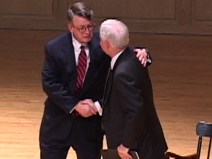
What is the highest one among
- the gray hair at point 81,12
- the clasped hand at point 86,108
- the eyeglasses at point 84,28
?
the gray hair at point 81,12

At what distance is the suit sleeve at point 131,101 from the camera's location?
3.48 m

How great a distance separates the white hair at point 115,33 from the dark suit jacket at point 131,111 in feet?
0.34

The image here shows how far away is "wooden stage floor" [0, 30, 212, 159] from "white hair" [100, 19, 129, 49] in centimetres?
253

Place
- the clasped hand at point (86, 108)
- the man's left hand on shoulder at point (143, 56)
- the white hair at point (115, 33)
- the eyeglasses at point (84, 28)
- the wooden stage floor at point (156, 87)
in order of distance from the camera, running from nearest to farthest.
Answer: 1. the white hair at point (115, 33)
2. the man's left hand on shoulder at point (143, 56)
3. the eyeglasses at point (84, 28)
4. the clasped hand at point (86, 108)
5. the wooden stage floor at point (156, 87)

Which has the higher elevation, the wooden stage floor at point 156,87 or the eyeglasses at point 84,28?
the eyeglasses at point 84,28

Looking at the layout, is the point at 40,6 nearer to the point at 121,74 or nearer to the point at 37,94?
the point at 37,94

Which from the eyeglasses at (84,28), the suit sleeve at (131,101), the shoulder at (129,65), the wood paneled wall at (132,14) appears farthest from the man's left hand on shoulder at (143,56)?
the wood paneled wall at (132,14)

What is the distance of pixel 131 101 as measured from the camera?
347 cm

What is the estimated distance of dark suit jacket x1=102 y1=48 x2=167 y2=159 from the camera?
348 cm

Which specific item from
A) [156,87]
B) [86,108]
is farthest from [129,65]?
[156,87]

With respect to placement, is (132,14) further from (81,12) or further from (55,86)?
(81,12)

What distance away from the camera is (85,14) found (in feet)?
12.3

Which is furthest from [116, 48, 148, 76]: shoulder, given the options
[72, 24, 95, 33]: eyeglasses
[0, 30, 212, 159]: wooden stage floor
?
[0, 30, 212, 159]: wooden stage floor

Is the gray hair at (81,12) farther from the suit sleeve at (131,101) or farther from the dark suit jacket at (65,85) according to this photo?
the suit sleeve at (131,101)
